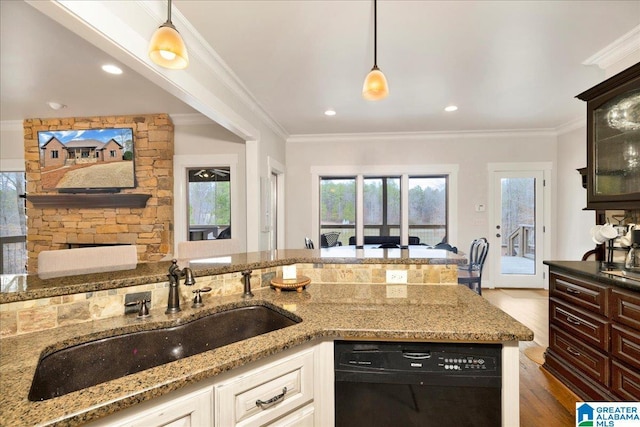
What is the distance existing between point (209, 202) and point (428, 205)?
11.8 feet

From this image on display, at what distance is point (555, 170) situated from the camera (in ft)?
16.0

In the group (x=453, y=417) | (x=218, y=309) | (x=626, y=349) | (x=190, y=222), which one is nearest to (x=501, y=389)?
(x=453, y=417)

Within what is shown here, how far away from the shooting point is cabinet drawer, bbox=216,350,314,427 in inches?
35.4

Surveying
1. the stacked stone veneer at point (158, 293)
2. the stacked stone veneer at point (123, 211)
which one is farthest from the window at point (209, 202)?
the stacked stone veneer at point (158, 293)

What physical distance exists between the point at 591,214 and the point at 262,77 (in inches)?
183

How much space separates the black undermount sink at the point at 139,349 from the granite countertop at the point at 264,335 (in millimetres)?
36

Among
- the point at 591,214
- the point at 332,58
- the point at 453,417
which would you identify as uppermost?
the point at 332,58

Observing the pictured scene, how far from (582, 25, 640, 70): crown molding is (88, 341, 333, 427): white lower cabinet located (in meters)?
3.10

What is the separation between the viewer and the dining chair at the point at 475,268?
368cm

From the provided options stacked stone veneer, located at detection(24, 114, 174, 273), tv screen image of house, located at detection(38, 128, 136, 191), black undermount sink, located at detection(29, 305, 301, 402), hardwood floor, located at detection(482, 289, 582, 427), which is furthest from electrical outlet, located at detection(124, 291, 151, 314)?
tv screen image of house, located at detection(38, 128, 136, 191)

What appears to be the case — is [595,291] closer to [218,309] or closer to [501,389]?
[501,389]

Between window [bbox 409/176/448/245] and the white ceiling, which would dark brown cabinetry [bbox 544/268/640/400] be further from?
window [bbox 409/176/448/245]

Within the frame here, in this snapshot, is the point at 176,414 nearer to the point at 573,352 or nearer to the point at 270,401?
the point at 270,401

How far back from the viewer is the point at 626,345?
1861 mm
